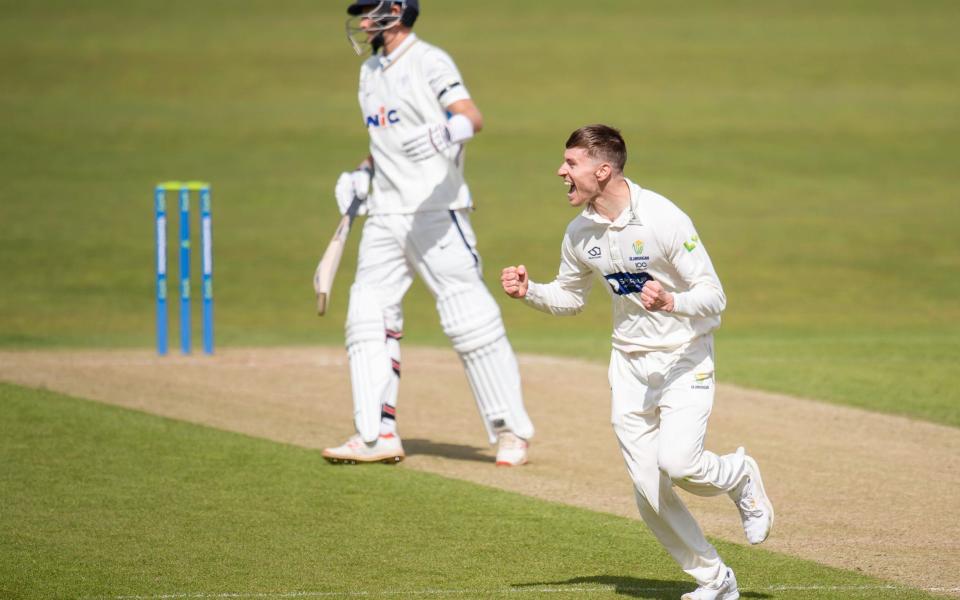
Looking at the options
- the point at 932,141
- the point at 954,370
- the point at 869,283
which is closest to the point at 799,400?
the point at 954,370

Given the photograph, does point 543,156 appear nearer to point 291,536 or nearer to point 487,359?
point 487,359

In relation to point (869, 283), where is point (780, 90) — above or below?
above

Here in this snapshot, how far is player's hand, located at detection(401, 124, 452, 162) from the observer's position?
770 centimetres

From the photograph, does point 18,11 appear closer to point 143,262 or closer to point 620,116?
point 620,116

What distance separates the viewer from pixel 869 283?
17.0 metres

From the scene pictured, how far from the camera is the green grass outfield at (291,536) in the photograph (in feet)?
18.9

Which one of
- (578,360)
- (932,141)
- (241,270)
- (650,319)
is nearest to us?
(650,319)

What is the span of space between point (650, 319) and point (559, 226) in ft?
47.7

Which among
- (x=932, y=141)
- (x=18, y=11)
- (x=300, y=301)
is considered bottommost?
(x=300, y=301)

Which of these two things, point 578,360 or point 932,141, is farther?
point 932,141

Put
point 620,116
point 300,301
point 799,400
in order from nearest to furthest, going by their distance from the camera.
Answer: point 799,400, point 300,301, point 620,116

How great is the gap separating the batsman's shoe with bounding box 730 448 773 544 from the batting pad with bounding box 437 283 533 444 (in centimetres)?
266

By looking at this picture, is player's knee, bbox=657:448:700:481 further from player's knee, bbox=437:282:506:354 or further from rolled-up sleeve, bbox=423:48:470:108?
rolled-up sleeve, bbox=423:48:470:108

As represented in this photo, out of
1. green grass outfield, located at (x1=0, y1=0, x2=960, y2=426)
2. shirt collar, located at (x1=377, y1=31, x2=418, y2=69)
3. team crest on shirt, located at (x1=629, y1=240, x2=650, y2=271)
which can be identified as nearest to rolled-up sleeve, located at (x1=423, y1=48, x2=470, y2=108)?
shirt collar, located at (x1=377, y1=31, x2=418, y2=69)
